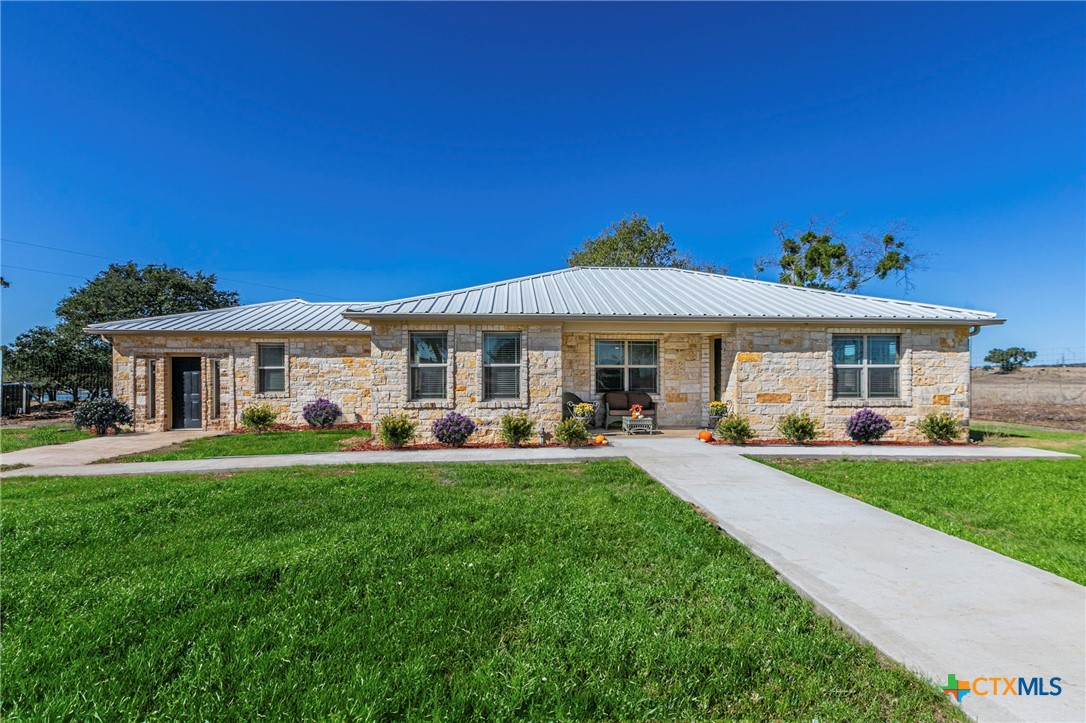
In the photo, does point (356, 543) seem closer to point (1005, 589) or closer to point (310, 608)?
point (310, 608)

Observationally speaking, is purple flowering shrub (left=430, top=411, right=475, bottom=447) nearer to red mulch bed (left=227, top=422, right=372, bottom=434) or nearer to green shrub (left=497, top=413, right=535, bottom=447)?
green shrub (left=497, top=413, right=535, bottom=447)

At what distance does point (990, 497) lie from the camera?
5.52 metres

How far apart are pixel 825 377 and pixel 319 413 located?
13416 mm

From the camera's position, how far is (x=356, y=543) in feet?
12.7

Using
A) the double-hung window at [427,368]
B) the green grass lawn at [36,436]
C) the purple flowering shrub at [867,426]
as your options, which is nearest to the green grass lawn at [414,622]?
the double-hung window at [427,368]

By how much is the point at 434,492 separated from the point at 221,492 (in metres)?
2.71

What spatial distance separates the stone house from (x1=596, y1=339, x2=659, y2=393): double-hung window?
0.03 m

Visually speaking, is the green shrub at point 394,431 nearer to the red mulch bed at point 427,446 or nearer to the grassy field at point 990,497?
the red mulch bed at point 427,446

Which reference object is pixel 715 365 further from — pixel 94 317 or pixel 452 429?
pixel 94 317

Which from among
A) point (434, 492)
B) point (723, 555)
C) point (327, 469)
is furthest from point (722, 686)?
point (327, 469)

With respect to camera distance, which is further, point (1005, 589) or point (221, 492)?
point (221, 492)

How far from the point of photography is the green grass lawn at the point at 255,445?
841cm

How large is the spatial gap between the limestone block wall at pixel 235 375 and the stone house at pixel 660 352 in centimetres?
10

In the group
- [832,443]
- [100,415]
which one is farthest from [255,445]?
[832,443]
